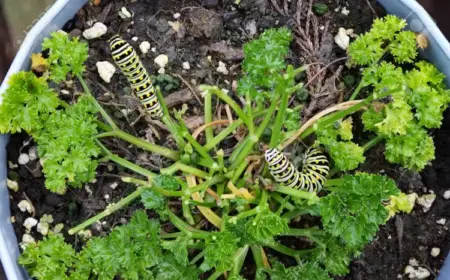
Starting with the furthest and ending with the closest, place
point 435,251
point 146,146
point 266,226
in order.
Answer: point 435,251 → point 146,146 → point 266,226

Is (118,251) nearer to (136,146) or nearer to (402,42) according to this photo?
(136,146)

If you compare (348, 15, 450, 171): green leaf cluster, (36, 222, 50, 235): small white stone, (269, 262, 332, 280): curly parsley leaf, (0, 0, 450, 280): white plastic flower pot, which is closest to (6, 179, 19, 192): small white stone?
(0, 0, 450, 280): white plastic flower pot

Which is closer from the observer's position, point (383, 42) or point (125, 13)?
point (383, 42)

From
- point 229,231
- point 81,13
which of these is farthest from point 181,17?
point 229,231

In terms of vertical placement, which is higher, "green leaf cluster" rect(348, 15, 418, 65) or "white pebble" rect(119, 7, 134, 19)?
"green leaf cluster" rect(348, 15, 418, 65)

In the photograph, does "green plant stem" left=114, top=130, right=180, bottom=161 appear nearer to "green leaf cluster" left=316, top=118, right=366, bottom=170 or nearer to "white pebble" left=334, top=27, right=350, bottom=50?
"green leaf cluster" left=316, top=118, right=366, bottom=170

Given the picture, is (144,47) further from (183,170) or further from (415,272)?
(415,272)

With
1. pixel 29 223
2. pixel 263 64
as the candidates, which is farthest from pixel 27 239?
pixel 263 64

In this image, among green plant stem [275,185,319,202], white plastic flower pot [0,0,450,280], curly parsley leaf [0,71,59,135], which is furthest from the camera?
white plastic flower pot [0,0,450,280]
